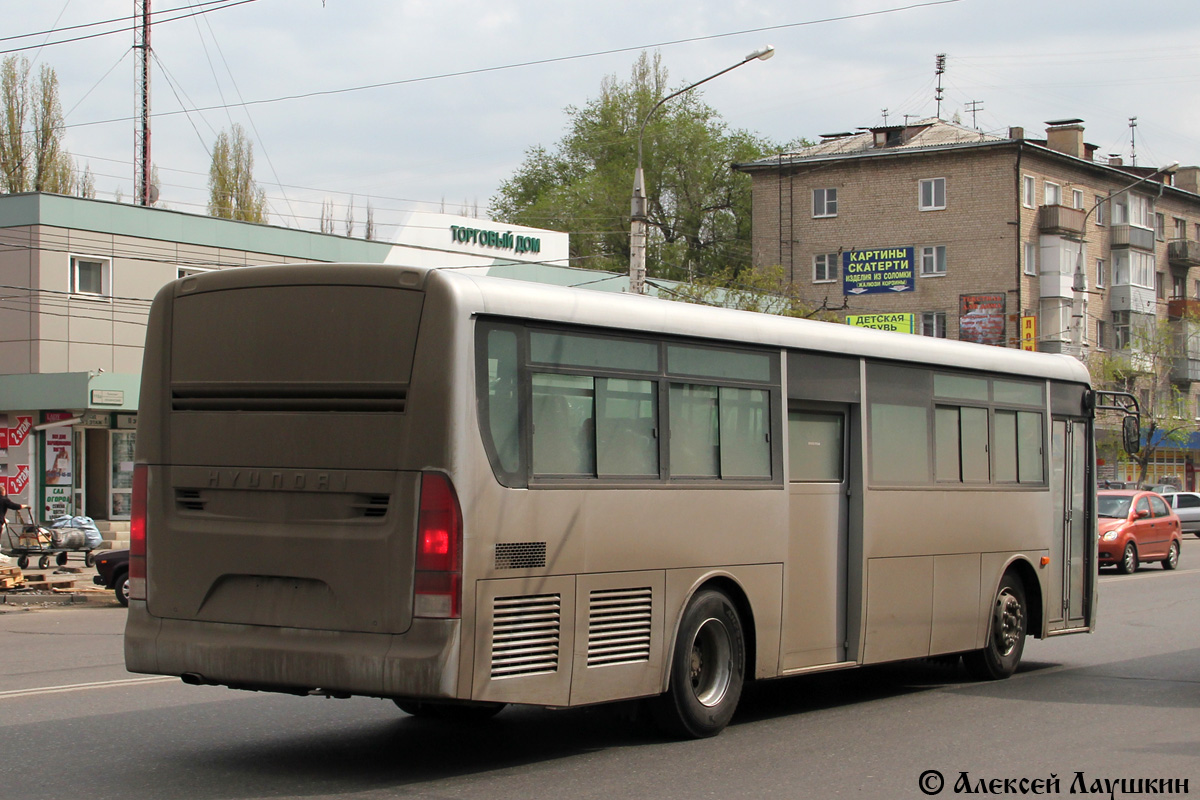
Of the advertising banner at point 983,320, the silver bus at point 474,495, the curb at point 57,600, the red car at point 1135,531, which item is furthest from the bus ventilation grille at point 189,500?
the advertising banner at point 983,320

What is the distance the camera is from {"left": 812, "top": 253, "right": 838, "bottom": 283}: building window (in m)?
63.2

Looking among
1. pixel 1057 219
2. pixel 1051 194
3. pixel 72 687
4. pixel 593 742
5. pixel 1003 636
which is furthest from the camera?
pixel 1051 194

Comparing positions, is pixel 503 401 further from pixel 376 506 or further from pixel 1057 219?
pixel 1057 219

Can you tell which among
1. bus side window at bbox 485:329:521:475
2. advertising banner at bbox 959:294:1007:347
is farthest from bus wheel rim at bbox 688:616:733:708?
advertising banner at bbox 959:294:1007:347

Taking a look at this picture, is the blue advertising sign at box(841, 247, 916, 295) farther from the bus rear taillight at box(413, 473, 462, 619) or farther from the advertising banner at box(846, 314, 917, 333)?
the bus rear taillight at box(413, 473, 462, 619)

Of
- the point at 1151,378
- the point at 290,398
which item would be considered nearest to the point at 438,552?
the point at 290,398

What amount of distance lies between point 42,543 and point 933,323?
144 ft

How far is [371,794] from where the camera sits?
6.86m

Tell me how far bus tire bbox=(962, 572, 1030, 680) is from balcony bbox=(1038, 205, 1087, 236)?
50858mm

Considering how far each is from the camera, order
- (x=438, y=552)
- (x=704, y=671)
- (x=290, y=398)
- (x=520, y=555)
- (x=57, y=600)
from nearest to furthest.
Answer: (x=438, y=552)
(x=520, y=555)
(x=290, y=398)
(x=704, y=671)
(x=57, y=600)

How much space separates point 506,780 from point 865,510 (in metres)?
3.96

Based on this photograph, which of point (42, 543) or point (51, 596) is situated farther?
point (42, 543)

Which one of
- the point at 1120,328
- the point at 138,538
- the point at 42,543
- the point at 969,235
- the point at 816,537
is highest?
the point at 969,235

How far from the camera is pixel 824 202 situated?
64.0m
